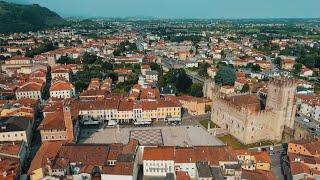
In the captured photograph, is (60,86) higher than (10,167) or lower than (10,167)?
→ higher

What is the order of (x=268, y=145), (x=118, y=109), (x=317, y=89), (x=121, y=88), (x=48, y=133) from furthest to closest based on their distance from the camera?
(x=317, y=89), (x=121, y=88), (x=118, y=109), (x=268, y=145), (x=48, y=133)

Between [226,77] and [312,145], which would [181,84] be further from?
[312,145]

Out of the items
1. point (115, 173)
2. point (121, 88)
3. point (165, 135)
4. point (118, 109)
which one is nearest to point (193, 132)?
point (165, 135)

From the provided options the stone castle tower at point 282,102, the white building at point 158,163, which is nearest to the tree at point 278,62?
the stone castle tower at point 282,102

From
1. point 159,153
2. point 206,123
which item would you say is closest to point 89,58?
point 206,123

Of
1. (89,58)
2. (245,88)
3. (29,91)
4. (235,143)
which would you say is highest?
(89,58)

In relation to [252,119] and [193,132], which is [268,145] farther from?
[193,132]
